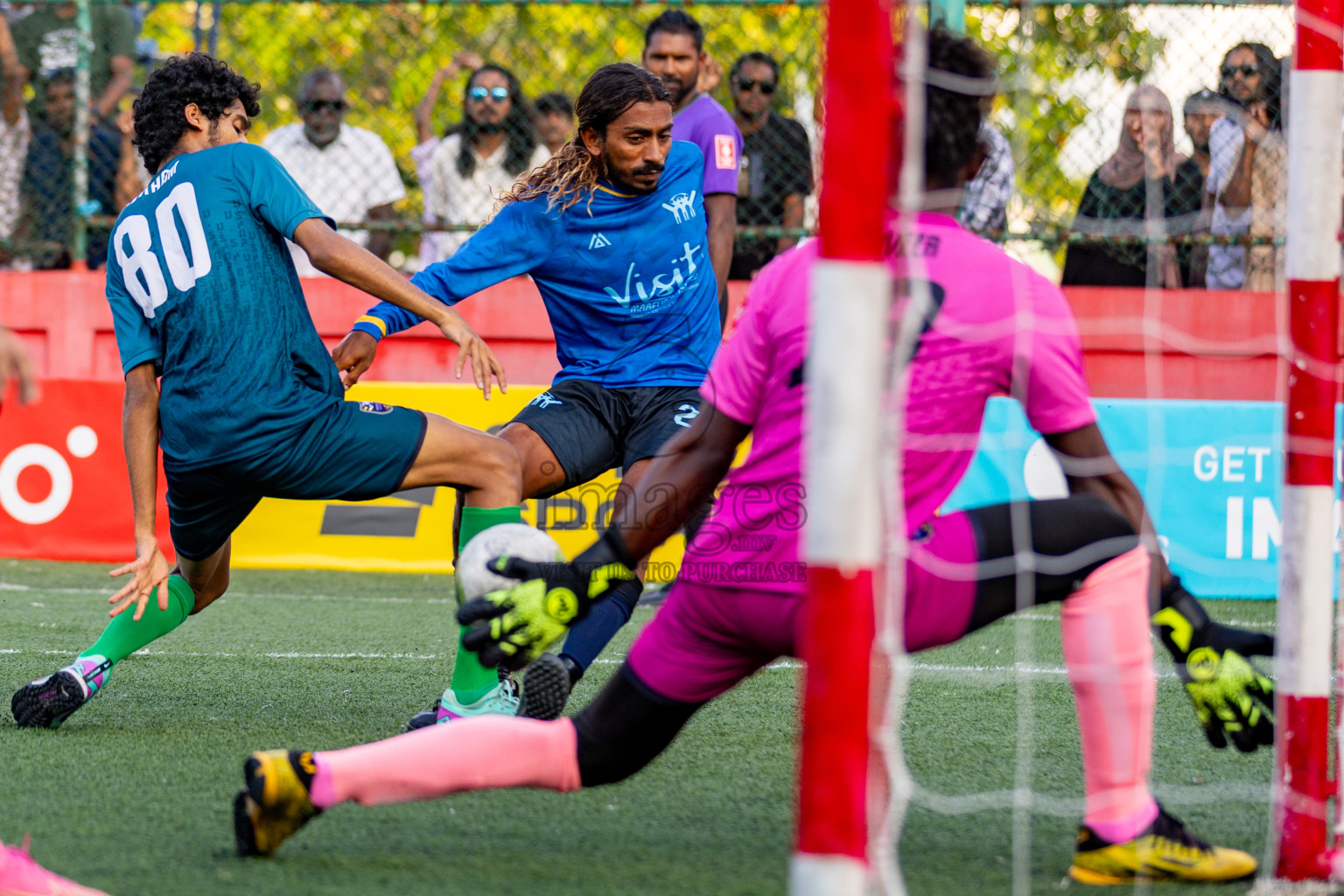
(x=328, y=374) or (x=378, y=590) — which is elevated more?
(x=328, y=374)

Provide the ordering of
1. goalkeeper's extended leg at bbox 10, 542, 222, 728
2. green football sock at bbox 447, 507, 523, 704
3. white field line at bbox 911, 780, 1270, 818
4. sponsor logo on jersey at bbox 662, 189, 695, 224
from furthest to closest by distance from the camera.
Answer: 1. sponsor logo on jersey at bbox 662, 189, 695, 224
2. goalkeeper's extended leg at bbox 10, 542, 222, 728
3. green football sock at bbox 447, 507, 523, 704
4. white field line at bbox 911, 780, 1270, 818

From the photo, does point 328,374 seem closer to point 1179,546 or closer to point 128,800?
point 128,800

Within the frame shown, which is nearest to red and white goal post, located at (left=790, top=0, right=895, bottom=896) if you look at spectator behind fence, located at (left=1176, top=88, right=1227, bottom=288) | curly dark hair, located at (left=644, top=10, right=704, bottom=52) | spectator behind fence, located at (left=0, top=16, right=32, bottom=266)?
curly dark hair, located at (left=644, top=10, right=704, bottom=52)

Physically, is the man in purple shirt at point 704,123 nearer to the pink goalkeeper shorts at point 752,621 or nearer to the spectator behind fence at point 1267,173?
the spectator behind fence at point 1267,173

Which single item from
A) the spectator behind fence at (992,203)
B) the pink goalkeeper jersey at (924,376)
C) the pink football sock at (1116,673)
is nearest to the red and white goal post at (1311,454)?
the pink football sock at (1116,673)

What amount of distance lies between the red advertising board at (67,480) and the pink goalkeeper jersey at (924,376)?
5875 millimetres

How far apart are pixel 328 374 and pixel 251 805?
4.89 feet

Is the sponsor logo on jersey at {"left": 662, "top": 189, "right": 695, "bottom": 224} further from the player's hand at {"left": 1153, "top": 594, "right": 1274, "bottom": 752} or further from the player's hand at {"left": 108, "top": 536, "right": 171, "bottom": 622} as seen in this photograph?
the player's hand at {"left": 1153, "top": 594, "right": 1274, "bottom": 752}

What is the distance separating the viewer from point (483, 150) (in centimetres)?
900

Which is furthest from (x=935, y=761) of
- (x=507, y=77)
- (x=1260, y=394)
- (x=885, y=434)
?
(x=507, y=77)

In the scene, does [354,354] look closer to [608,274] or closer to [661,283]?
[608,274]

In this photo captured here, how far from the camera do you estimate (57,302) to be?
903cm

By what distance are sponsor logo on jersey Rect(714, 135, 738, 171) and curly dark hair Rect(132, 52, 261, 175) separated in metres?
2.16

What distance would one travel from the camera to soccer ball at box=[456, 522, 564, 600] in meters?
3.00
